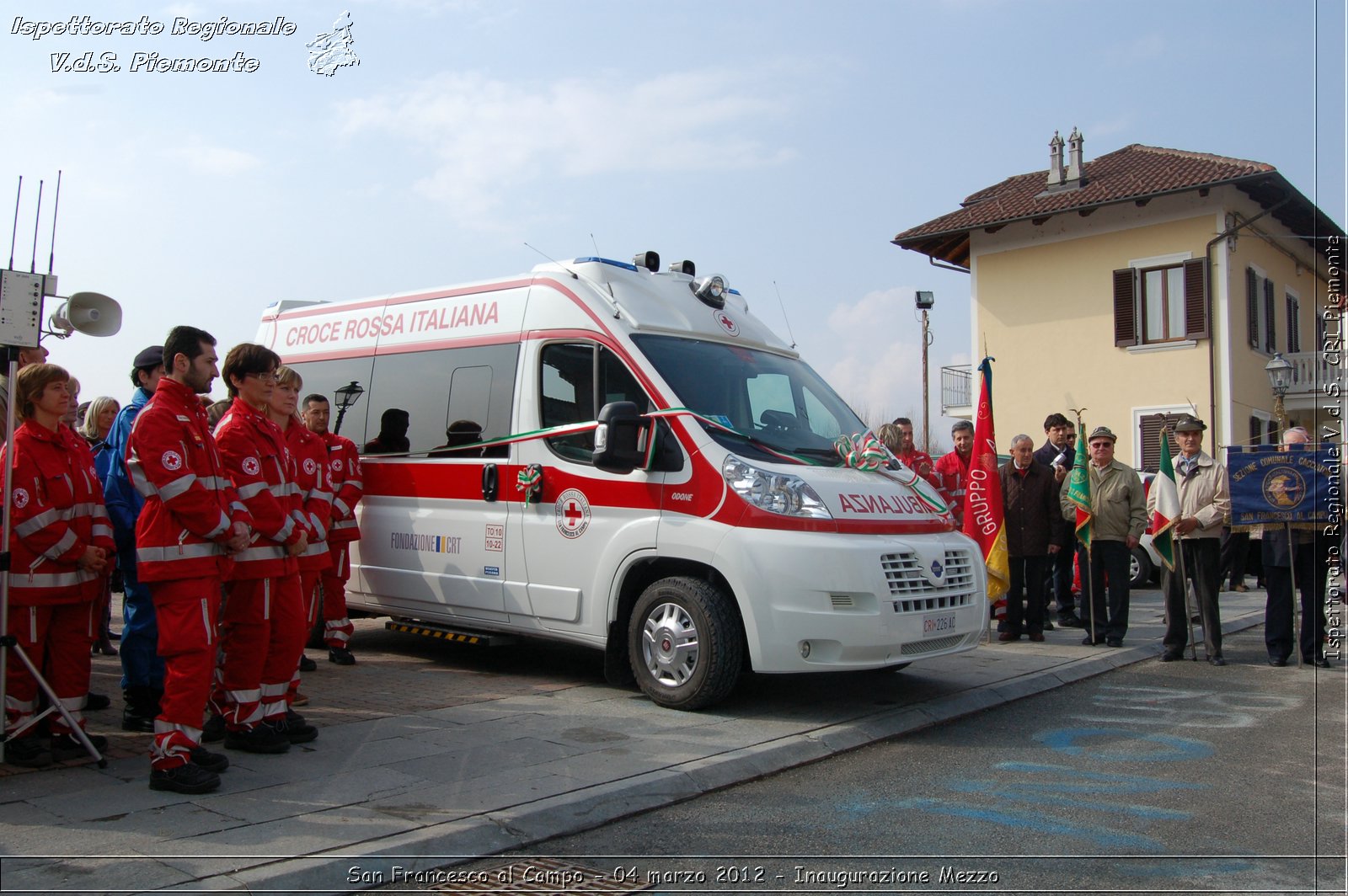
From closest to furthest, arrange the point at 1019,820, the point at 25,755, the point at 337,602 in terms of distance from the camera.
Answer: the point at 1019,820
the point at 25,755
the point at 337,602

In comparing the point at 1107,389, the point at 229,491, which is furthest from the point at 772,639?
the point at 1107,389

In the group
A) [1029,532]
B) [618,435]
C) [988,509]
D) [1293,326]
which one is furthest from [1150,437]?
[618,435]

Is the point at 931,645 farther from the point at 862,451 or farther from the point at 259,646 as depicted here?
the point at 259,646

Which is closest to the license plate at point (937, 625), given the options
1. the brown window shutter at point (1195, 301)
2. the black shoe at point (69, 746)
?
the black shoe at point (69, 746)

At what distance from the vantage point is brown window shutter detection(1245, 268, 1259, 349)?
26.3 meters

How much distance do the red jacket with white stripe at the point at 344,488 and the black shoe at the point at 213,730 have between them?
7.83ft

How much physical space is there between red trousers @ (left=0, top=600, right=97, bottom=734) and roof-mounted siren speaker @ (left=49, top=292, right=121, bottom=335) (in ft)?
5.80

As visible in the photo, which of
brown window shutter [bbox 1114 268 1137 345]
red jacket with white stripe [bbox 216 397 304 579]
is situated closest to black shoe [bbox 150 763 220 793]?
red jacket with white stripe [bbox 216 397 304 579]

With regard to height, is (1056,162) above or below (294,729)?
above

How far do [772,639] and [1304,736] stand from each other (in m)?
3.23

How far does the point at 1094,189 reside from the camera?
88.4 ft

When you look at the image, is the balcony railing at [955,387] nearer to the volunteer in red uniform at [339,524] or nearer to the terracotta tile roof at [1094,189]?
the terracotta tile roof at [1094,189]

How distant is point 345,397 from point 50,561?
387 cm

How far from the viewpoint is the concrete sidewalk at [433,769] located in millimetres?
4105
